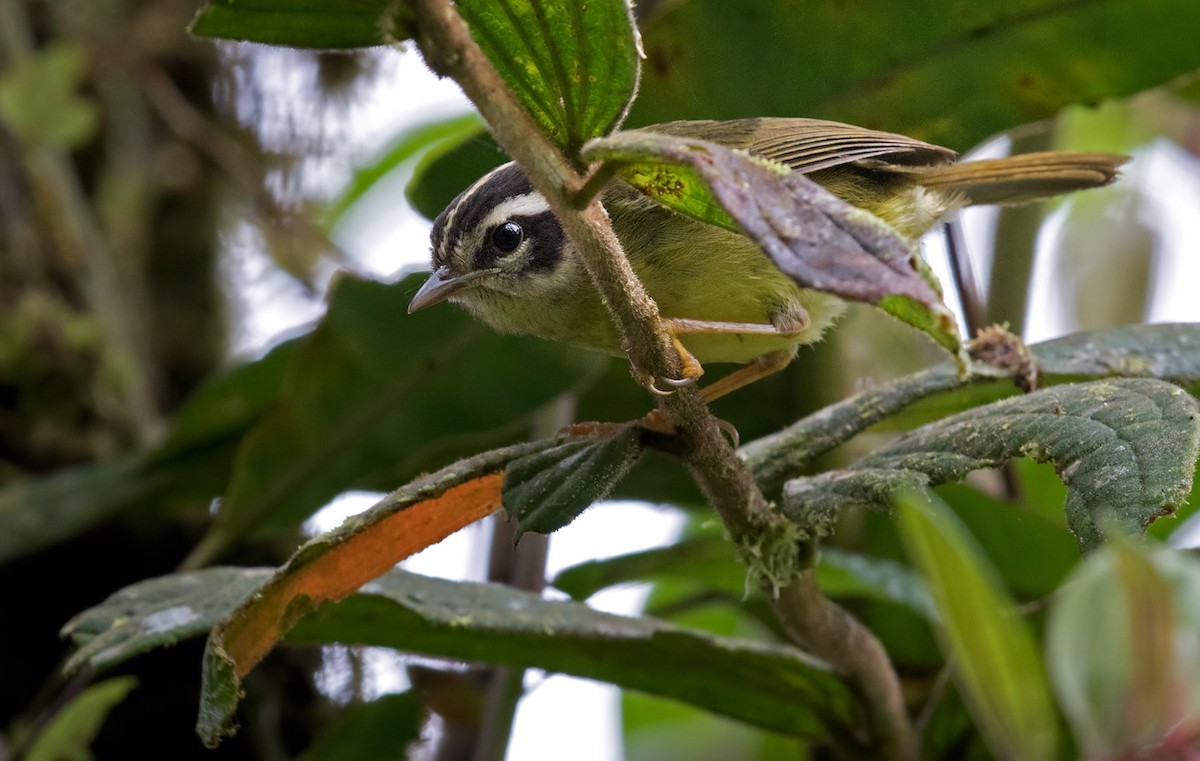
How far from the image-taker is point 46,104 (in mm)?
3309

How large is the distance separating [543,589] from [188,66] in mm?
2375

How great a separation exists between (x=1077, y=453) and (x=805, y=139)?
3.96 ft

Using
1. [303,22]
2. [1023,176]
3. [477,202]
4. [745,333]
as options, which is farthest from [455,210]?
[1023,176]

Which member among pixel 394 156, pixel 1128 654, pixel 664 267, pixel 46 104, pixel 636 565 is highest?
pixel 394 156

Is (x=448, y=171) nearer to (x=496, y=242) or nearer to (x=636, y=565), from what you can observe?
(x=496, y=242)

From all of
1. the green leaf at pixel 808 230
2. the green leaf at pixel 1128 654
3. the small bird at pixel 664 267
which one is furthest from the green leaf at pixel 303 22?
the small bird at pixel 664 267

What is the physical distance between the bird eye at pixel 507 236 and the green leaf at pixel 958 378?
2.47 ft

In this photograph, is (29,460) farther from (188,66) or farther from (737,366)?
(737,366)

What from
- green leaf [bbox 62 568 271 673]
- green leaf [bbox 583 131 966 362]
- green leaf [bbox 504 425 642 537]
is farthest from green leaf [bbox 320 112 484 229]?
green leaf [bbox 583 131 966 362]

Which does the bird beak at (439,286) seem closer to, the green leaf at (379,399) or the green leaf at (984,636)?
the green leaf at (379,399)

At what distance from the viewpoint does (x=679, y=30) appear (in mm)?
2418

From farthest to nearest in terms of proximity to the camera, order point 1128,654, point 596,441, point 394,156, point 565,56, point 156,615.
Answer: point 394,156 < point 156,615 < point 596,441 < point 565,56 < point 1128,654

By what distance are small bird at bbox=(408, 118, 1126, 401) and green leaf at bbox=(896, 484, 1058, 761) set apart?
157cm

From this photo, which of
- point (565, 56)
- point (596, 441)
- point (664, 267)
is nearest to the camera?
point (565, 56)
